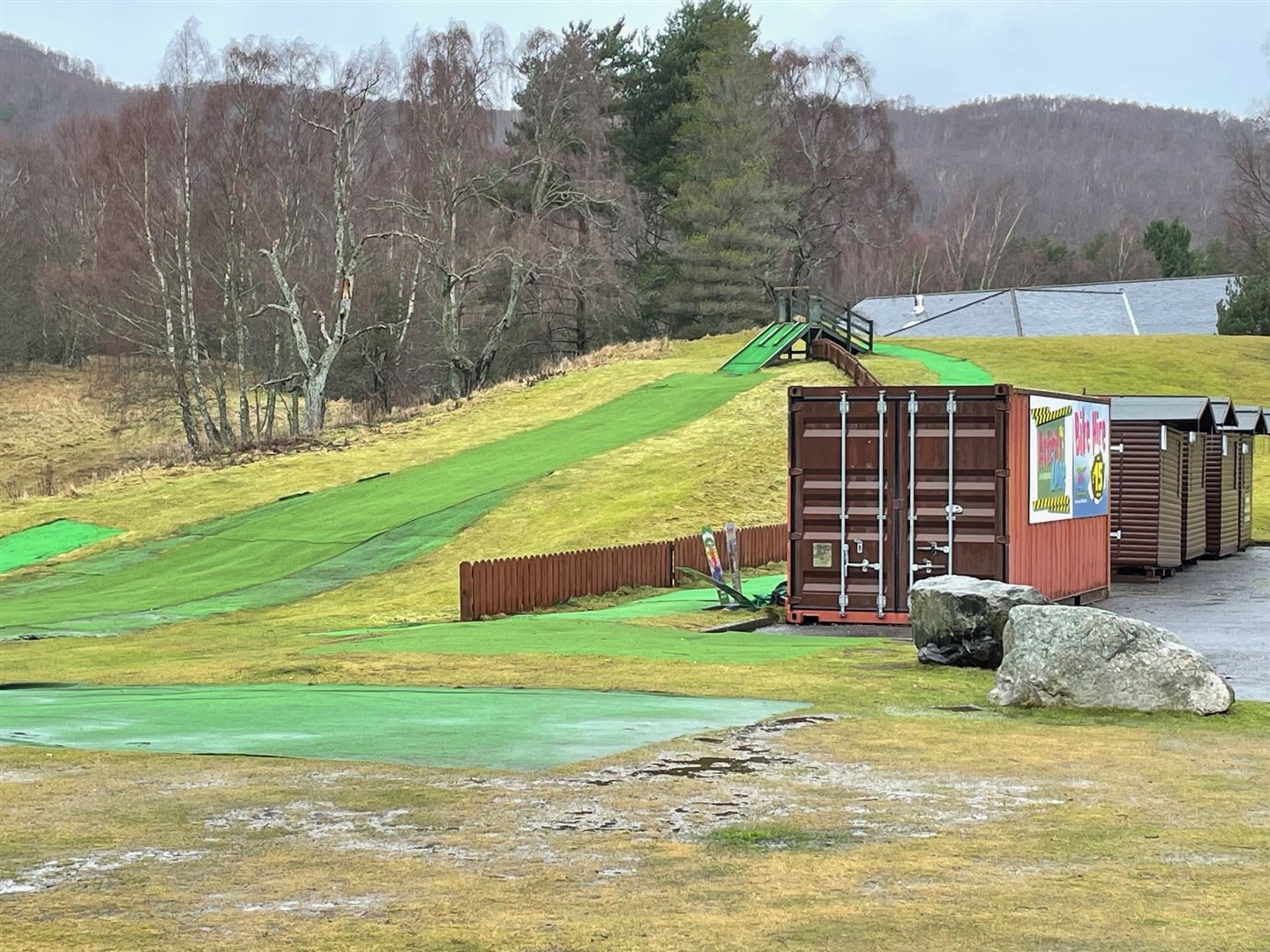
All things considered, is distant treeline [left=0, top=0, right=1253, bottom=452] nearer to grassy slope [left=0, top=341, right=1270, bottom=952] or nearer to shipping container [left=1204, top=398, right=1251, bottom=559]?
shipping container [left=1204, top=398, right=1251, bottom=559]

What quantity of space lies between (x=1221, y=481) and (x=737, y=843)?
94.7ft

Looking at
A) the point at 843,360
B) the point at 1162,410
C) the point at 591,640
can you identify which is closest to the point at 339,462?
the point at 843,360

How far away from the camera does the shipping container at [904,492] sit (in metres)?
19.1

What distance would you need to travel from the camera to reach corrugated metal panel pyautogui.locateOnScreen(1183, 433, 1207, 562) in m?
30.6

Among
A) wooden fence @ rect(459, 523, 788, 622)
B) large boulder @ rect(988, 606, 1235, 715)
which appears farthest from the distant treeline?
large boulder @ rect(988, 606, 1235, 715)

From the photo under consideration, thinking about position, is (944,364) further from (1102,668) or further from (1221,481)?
(1102,668)

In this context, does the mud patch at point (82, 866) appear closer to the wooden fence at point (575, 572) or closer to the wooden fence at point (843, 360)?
the wooden fence at point (575, 572)

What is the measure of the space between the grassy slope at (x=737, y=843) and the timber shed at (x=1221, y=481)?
67.7 ft

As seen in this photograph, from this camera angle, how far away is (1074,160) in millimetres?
152125

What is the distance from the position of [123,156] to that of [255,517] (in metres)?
21.2

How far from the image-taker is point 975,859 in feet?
24.2

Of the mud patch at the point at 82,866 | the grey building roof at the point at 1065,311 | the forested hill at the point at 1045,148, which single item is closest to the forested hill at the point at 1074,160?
the forested hill at the point at 1045,148

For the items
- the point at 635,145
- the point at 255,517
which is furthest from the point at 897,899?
the point at 635,145

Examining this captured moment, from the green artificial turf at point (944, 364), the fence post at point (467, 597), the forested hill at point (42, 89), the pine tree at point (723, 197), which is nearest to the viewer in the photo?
the fence post at point (467, 597)
